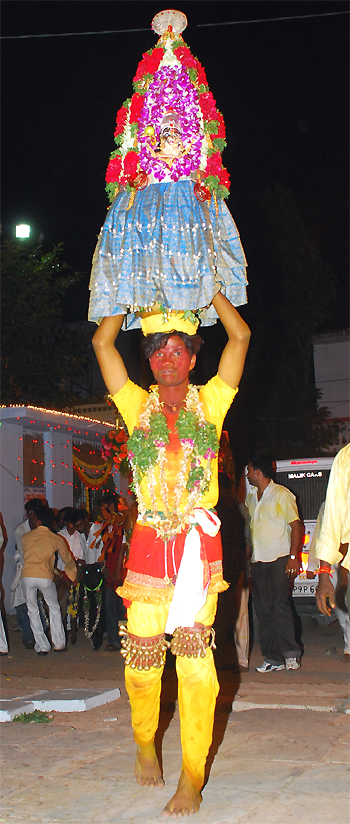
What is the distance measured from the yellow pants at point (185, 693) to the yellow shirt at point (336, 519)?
22.9 inches

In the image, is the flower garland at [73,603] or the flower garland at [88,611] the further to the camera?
the flower garland at [73,603]

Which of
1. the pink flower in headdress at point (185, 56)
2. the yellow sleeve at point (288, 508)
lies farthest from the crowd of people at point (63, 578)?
the pink flower in headdress at point (185, 56)

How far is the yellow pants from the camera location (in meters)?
3.60

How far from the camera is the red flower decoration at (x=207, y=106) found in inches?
164

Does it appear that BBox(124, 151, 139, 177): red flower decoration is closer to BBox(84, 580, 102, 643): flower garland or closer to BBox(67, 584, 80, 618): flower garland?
BBox(84, 580, 102, 643): flower garland

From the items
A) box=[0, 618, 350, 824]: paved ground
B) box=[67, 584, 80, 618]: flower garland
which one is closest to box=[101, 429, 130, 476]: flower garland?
box=[0, 618, 350, 824]: paved ground

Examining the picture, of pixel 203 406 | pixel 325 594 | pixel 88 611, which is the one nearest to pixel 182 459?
pixel 203 406

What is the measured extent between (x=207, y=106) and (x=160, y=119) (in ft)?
0.92

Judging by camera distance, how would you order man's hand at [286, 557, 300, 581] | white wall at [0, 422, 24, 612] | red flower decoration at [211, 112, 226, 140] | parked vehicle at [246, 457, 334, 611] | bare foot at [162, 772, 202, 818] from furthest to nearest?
white wall at [0, 422, 24, 612]
parked vehicle at [246, 457, 334, 611]
man's hand at [286, 557, 300, 581]
red flower decoration at [211, 112, 226, 140]
bare foot at [162, 772, 202, 818]

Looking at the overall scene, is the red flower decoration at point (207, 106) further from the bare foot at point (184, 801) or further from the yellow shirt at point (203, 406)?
the bare foot at point (184, 801)

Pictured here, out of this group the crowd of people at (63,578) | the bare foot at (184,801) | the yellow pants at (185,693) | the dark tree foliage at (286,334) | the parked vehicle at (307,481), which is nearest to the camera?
the bare foot at (184,801)

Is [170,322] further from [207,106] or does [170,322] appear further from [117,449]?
[117,449]

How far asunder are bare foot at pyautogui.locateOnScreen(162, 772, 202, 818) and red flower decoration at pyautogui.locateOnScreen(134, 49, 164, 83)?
11.3 ft

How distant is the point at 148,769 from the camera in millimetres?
3838
